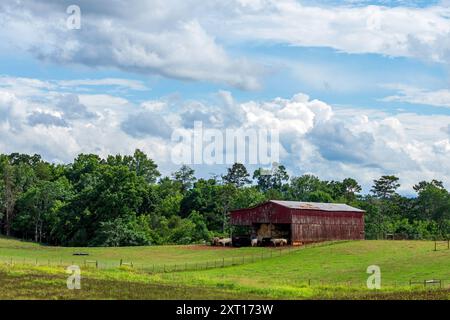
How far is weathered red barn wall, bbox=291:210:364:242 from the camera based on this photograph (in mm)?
102188

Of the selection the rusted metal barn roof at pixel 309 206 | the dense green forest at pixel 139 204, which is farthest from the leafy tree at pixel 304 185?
the rusted metal barn roof at pixel 309 206

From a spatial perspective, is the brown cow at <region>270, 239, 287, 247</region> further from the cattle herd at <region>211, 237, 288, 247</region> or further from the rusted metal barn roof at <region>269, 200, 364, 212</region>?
the rusted metal barn roof at <region>269, 200, 364, 212</region>

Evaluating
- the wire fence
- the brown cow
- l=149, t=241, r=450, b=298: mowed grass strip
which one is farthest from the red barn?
l=149, t=241, r=450, b=298: mowed grass strip

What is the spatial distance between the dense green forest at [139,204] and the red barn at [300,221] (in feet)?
76.9

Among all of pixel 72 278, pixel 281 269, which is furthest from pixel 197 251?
pixel 72 278

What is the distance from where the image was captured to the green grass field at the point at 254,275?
4612 centimetres

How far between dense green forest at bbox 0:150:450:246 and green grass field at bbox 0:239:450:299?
80.5ft

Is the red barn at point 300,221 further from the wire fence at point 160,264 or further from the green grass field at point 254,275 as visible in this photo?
the green grass field at point 254,275

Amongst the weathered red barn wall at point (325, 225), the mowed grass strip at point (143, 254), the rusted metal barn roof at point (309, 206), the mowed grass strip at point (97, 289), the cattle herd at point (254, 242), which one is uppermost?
the rusted metal barn roof at point (309, 206)

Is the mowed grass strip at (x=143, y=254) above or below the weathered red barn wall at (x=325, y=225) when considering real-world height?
below

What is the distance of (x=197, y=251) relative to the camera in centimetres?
9906

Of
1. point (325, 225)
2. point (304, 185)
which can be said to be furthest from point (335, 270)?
point (304, 185)
